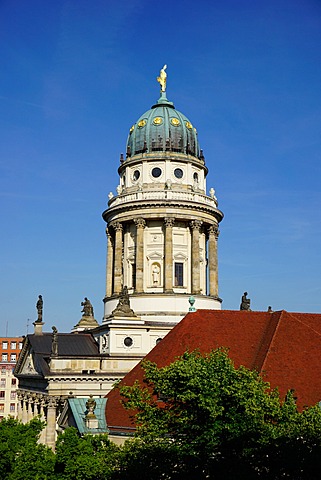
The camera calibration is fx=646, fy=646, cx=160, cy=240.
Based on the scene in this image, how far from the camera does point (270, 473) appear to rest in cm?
2252

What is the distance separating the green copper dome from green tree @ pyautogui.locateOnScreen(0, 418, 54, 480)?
38536 millimetres

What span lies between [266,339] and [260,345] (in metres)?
0.54

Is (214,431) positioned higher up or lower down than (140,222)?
lower down

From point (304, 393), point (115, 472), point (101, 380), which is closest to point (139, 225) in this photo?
point (101, 380)

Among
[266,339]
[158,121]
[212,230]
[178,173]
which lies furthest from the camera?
[158,121]

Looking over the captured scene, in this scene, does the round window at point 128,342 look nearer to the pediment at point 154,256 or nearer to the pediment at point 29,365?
the pediment at point 29,365

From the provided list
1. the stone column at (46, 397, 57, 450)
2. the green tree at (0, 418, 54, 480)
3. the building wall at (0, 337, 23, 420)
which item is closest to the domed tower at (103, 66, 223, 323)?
the stone column at (46, 397, 57, 450)

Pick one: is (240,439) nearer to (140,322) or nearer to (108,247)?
(140,322)

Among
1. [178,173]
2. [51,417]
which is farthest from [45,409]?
[178,173]

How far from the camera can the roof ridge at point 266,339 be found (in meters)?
37.0

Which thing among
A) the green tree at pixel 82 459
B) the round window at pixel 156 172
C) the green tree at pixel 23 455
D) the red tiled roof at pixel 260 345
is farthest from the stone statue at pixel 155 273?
the green tree at pixel 82 459

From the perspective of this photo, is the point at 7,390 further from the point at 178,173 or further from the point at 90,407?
the point at 90,407

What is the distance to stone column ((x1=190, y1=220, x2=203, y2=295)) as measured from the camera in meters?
65.1

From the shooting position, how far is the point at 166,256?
64438 mm
